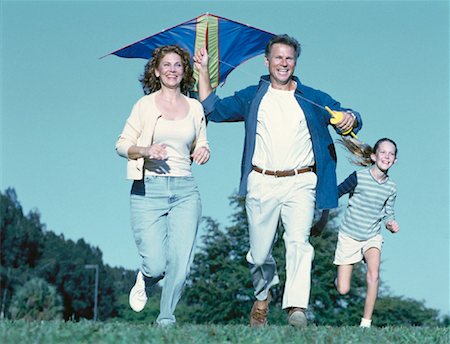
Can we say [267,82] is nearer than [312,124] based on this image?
No

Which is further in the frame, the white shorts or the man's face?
the white shorts

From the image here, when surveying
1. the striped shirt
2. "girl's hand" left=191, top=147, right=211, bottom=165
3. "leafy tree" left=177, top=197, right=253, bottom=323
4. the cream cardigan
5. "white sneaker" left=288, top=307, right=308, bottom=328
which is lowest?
"leafy tree" left=177, top=197, right=253, bottom=323

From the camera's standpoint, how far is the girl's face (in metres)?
12.6

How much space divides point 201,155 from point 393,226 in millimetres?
3326

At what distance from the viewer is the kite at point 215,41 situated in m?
12.3

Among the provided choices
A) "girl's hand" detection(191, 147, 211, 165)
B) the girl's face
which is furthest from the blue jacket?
the girl's face

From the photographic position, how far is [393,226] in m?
12.5

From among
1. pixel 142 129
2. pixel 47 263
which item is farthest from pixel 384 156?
pixel 47 263

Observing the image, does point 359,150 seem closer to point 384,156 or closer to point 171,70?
point 384,156

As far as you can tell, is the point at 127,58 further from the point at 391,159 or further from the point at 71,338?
the point at 71,338

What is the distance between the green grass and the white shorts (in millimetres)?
4355

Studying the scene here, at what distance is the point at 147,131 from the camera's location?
10.1m

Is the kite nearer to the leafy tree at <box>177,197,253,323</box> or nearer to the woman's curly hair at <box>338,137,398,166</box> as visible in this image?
the woman's curly hair at <box>338,137,398,166</box>

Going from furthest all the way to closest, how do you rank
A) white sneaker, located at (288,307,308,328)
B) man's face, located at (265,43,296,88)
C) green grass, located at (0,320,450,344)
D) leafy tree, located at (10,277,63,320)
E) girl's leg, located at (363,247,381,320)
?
leafy tree, located at (10,277,63,320), girl's leg, located at (363,247,381,320), man's face, located at (265,43,296,88), white sneaker, located at (288,307,308,328), green grass, located at (0,320,450,344)
